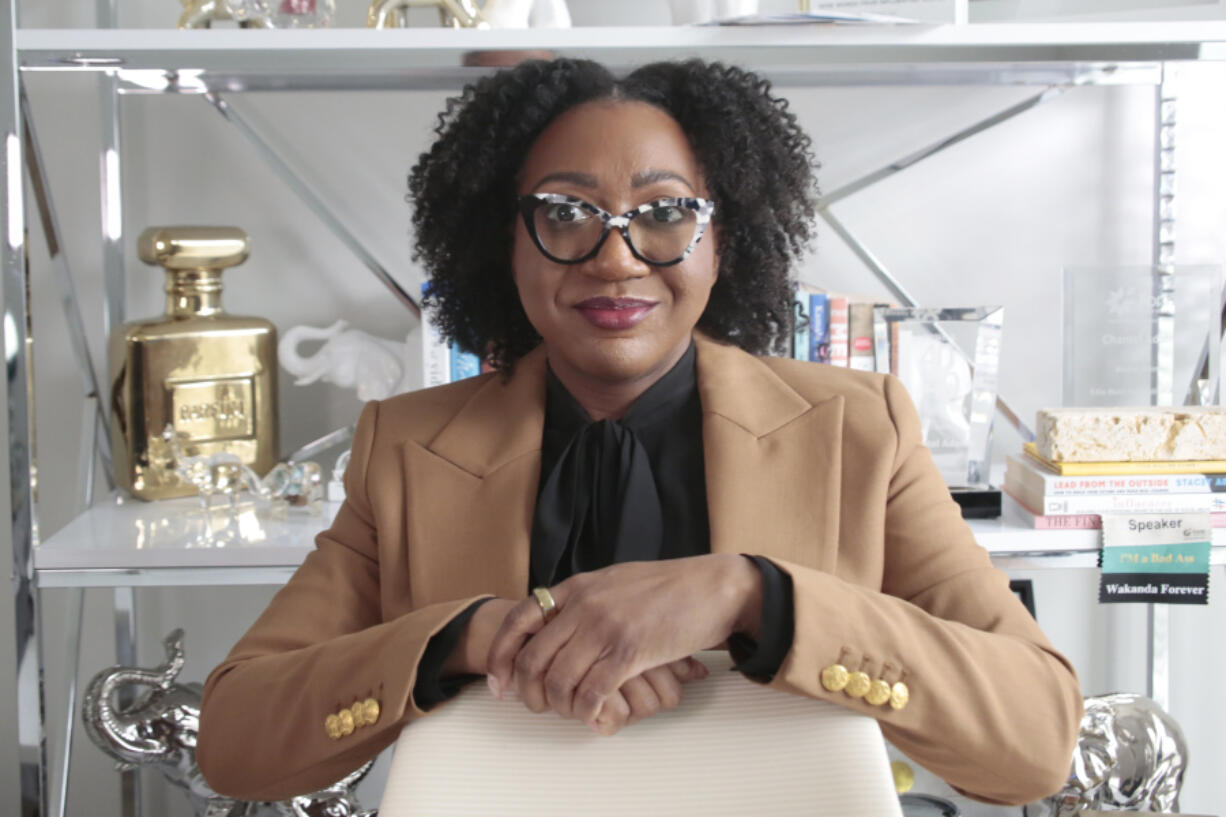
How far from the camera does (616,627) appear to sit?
0.76 meters

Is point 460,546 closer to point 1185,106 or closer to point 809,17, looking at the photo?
point 809,17

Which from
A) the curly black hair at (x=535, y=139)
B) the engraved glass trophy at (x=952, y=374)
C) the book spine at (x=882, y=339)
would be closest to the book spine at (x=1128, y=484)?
the engraved glass trophy at (x=952, y=374)

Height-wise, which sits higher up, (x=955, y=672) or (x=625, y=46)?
(x=625, y=46)

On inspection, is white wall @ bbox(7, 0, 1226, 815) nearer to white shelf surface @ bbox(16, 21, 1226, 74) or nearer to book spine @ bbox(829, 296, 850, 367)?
book spine @ bbox(829, 296, 850, 367)

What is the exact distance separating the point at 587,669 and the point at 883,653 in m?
0.21

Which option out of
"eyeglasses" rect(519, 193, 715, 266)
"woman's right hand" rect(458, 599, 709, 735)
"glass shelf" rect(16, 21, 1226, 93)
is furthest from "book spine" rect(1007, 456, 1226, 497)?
"woman's right hand" rect(458, 599, 709, 735)

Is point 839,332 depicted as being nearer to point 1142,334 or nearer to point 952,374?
point 952,374

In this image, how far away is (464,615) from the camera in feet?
2.73

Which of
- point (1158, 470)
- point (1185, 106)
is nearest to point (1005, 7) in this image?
point (1185, 106)

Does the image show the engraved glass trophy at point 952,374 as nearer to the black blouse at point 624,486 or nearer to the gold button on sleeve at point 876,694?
the black blouse at point 624,486

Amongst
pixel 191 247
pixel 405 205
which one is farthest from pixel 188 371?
pixel 405 205

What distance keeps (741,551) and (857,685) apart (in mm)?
207

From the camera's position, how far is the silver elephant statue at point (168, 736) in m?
1.36

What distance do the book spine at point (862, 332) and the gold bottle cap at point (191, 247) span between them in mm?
835
